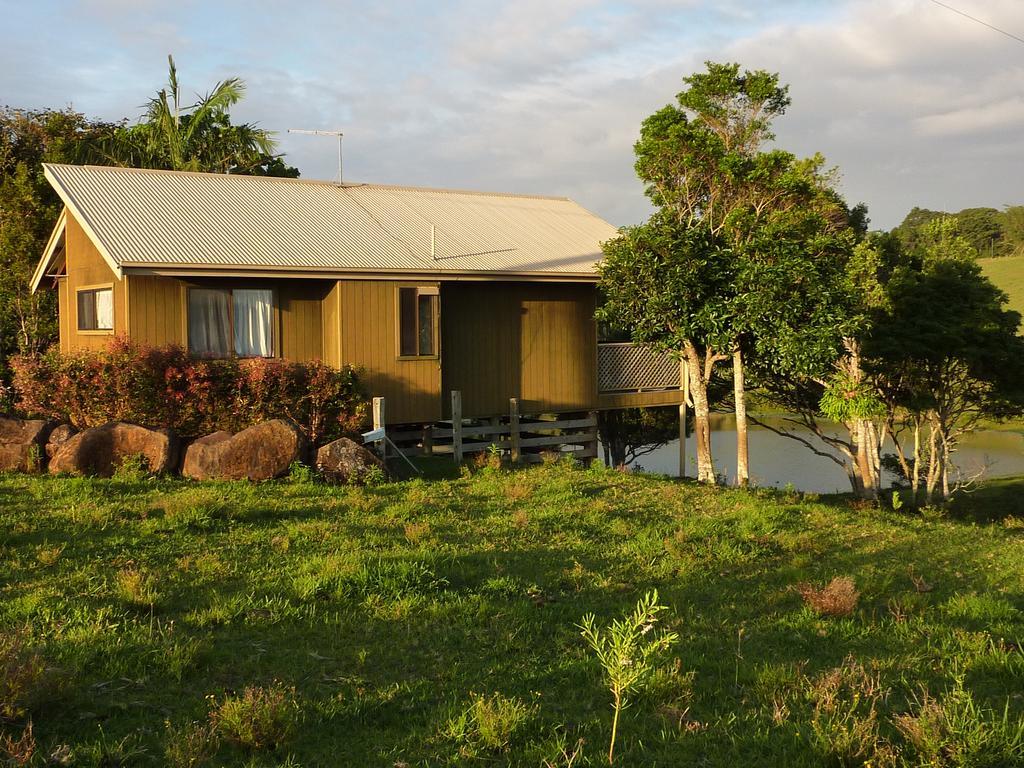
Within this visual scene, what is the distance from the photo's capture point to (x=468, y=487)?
1491 cm

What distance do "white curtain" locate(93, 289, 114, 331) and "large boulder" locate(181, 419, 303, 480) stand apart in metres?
5.55

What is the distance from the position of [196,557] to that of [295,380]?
7627mm

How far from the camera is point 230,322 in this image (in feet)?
59.6

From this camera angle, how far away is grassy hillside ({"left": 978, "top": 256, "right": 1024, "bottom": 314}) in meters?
72.8

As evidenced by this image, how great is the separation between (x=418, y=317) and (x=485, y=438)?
14.2 feet

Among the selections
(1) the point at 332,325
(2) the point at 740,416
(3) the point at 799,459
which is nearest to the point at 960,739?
(2) the point at 740,416

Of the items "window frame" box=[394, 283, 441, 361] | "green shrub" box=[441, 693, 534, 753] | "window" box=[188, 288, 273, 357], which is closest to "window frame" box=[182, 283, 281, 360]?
"window" box=[188, 288, 273, 357]

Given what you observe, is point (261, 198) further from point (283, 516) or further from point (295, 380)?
point (283, 516)

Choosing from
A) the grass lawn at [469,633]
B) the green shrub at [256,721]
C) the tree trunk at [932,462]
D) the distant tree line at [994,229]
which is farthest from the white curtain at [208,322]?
the distant tree line at [994,229]

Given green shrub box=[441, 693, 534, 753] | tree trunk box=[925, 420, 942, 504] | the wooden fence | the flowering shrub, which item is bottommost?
tree trunk box=[925, 420, 942, 504]

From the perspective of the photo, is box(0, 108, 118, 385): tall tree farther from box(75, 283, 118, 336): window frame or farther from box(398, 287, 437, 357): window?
box(398, 287, 437, 357): window

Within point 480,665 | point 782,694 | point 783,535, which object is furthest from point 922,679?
point 783,535

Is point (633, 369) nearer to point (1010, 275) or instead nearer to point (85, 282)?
point (85, 282)

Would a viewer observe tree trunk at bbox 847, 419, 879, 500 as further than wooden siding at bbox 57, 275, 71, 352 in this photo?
Yes
